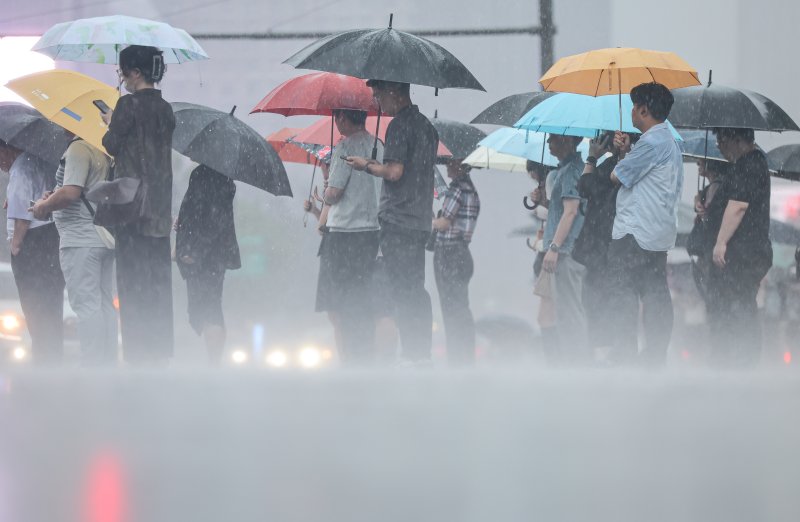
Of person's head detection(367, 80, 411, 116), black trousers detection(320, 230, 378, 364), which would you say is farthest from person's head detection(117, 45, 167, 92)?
black trousers detection(320, 230, 378, 364)

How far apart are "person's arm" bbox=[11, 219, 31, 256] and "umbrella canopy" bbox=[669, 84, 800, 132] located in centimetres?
355

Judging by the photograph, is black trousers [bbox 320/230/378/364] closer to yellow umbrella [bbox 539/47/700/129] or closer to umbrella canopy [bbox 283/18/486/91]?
umbrella canopy [bbox 283/18/486/91]

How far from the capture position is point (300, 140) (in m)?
9.27

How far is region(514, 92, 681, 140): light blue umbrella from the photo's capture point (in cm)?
814

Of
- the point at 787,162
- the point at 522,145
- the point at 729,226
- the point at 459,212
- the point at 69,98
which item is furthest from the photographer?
the point at 522,145

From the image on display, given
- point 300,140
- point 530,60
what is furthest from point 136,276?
point 530,60

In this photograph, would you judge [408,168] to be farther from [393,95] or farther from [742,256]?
[742,256]

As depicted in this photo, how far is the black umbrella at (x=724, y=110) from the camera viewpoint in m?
7.56

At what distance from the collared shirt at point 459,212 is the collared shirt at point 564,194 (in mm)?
756

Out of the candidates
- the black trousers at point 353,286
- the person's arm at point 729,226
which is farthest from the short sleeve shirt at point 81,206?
the person's arm at point 729,226

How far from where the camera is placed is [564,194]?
26.8ft

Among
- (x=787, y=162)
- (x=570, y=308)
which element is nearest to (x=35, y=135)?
(x=570, y=308)

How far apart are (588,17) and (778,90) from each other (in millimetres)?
2009

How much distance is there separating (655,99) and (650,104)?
0.04 metres
